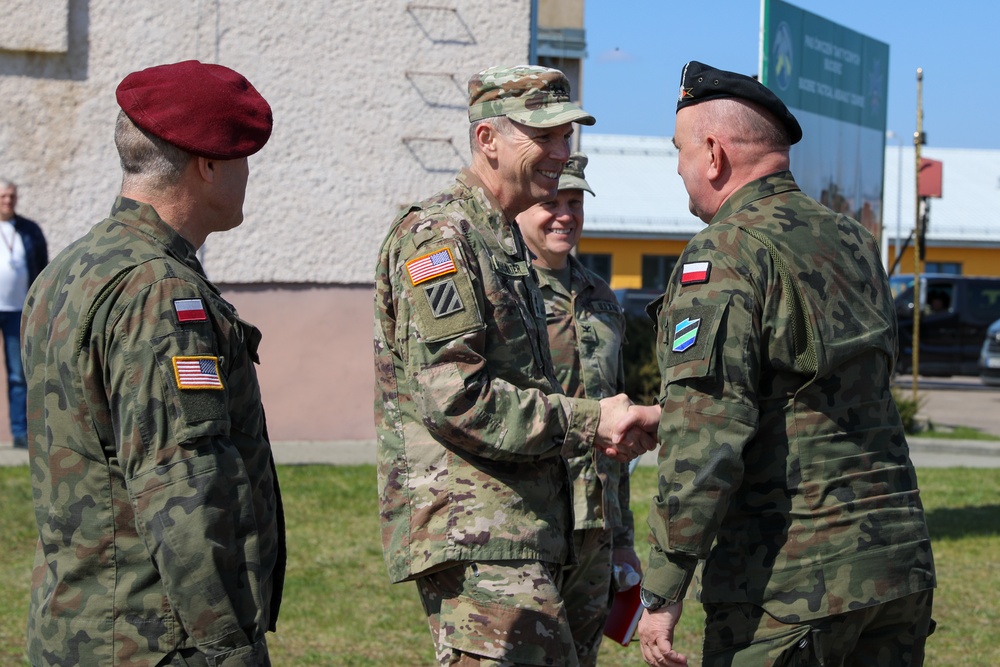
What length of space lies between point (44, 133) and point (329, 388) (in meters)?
3.25

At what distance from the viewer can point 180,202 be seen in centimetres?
251

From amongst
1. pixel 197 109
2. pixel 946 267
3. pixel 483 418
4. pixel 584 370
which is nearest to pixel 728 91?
pixel 483 418

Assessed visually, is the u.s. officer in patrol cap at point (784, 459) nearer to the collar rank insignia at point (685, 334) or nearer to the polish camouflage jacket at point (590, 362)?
the collar rank insignia at point (685, 334)

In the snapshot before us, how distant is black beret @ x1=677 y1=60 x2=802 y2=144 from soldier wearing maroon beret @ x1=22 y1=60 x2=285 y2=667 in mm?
1094

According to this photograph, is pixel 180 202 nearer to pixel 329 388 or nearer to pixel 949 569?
pixel 949 569

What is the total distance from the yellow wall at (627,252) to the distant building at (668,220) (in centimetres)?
3

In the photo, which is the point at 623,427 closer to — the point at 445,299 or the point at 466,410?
the point at 466,410

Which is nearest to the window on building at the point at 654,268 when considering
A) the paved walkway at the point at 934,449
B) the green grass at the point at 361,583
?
the paved walkway at the point at 934,449

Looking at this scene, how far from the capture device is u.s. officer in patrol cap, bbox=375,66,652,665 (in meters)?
3.04

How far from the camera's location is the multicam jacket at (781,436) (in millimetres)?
2760

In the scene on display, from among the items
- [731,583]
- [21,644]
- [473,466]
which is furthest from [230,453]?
[21,644]

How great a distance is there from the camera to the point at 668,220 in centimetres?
3812

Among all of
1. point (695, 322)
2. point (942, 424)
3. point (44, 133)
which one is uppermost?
point (44, 133)

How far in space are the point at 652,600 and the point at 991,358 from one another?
65.2 feet
